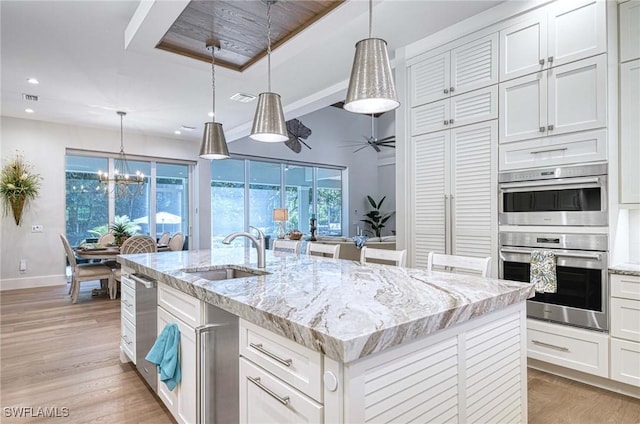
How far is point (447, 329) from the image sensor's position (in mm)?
1293

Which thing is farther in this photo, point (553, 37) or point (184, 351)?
point (553, 37)

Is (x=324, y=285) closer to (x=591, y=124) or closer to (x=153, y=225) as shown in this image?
(x=591, y=124)

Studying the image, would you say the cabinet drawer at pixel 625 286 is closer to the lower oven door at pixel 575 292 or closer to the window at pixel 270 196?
the lower oven door at pixel 575 292

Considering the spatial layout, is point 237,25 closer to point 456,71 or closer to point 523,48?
point 456,71

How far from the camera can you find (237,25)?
2664 millimetres

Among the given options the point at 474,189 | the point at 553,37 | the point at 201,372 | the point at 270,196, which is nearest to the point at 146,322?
the point at 201,372

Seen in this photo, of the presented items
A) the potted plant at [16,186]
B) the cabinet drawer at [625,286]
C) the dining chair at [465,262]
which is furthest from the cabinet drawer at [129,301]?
the potted plant at [16,186]

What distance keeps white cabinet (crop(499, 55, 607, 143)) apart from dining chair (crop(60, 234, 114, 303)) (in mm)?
5506

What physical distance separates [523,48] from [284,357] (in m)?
2.92

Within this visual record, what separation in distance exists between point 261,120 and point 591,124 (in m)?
2.24

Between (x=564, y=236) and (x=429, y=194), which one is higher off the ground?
(x=429, y=194)

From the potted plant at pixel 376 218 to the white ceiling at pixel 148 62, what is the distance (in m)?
5.62

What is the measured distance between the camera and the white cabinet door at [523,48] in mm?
2678

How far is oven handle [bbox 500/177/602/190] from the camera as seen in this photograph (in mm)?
2443
